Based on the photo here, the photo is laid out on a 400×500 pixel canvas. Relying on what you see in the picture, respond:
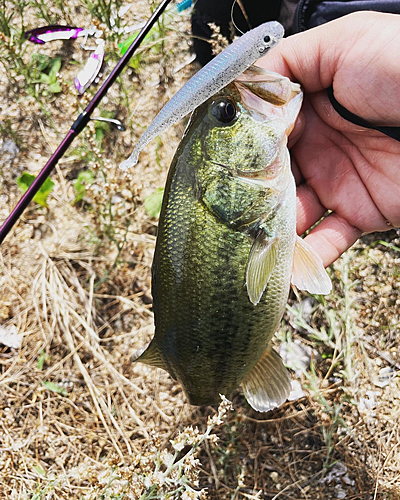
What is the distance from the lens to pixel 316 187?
2.55 m

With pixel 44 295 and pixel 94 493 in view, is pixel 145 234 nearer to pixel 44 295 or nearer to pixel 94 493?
pixel 44 295

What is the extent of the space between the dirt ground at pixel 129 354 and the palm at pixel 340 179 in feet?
1.65

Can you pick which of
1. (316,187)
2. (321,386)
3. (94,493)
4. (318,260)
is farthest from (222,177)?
(321,386)

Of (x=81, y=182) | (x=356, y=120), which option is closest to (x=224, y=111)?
(x=356, y=120)

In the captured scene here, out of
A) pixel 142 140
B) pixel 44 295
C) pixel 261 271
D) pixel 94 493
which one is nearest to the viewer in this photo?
pixel 142 140

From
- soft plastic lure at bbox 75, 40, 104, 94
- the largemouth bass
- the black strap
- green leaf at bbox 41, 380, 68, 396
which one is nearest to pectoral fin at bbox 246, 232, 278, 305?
the largemouth bass

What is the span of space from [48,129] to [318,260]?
2.62 m

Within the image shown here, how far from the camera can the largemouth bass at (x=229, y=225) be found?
185 centimetres

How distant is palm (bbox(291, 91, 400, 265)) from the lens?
7.79 ft

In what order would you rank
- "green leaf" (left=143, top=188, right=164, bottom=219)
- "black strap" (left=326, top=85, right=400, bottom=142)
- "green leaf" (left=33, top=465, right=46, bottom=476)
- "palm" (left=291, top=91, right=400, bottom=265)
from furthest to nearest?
"green leaf" (left=143, top=188, right=164, bottom=219) < "green leaf" (left=33, top=465, right=46, bottom=476) < "palm" (left=291, top=91, right=400, bottom=265) < "black strap" (left=326, top=85, right=400, bottom=142)

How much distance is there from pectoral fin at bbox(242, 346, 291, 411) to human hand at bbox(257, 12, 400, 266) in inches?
25.0

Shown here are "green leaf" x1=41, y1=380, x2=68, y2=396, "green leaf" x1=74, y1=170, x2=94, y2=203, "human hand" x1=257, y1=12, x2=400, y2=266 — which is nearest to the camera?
"human hand" x1=257, y1=12, x2=400, y2=266

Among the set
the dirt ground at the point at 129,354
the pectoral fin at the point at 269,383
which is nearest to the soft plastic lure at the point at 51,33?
the dirt ground at the point at 129,354

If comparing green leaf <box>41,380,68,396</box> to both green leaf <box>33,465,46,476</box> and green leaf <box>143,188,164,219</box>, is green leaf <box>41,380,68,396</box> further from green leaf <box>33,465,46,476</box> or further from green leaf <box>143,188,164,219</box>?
green leaf <box>143,188,164,219</box>
